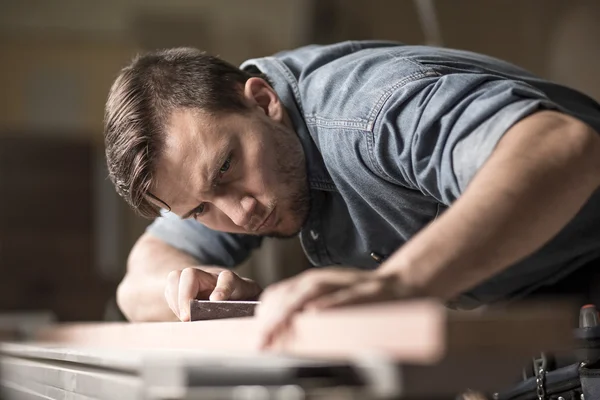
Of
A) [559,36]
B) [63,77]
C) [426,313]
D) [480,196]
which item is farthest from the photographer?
[63,77]

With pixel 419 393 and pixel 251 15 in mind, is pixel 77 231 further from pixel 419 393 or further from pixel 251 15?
pixel 419 393

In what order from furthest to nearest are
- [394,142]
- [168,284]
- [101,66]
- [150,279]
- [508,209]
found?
1. [101,66]
2. [150,279]
3. [168,284]
4. [394,142]
5. [508,209]

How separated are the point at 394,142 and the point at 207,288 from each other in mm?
355

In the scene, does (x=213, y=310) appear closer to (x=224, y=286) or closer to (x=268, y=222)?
(x=224, y=286)

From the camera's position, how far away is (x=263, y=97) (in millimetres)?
1299

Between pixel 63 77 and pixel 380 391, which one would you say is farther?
pixel 63 77

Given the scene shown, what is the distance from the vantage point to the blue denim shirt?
92 cm

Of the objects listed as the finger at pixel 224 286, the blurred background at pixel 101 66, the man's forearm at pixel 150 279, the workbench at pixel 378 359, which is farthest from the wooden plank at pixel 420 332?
the blurred background at pixel 101 66

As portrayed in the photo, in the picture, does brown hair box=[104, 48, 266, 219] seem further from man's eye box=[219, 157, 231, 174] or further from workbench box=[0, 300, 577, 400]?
workbench box=[0, 300, 577, 400]

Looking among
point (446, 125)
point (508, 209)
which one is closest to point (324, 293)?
point (508, 209)

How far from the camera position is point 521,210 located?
30.3 inches

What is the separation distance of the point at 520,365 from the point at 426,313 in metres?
0.10

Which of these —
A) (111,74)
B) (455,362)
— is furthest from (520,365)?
(111,74)

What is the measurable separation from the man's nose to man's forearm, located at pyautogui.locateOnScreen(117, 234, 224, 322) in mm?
274
